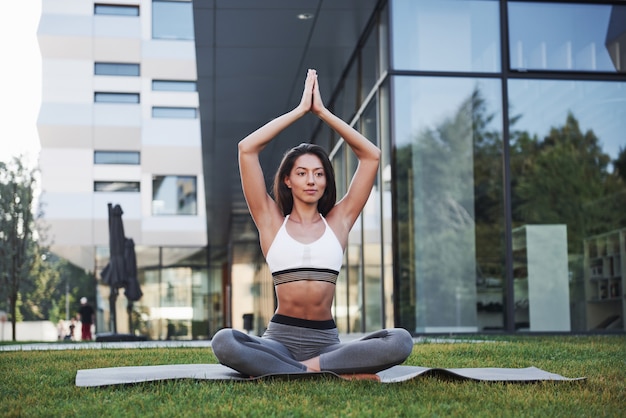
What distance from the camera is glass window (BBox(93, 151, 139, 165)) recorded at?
3934 cm

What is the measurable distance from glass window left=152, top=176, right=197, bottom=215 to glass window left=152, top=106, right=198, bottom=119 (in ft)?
13.2

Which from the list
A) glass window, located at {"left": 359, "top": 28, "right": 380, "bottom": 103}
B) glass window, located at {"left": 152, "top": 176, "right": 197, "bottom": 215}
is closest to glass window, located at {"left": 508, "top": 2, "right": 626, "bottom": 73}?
glass window, located at {"left": 359, "top": 28, "right": 380, "bottom": 103}

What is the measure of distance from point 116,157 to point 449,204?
2994 centimetres

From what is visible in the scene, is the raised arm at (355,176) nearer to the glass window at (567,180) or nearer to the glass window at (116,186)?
the glass window at (567,180)

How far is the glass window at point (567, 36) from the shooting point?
11.9 meters

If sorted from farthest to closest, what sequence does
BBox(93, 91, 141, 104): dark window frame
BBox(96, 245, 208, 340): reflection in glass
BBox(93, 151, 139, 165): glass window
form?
BBox(93, 91, 141, 104): dark window frame
BBox(93, 151, 139, 165): glass window
BBox(96, 245, 208, 340): reflection in glass

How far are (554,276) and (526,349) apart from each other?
4.69m

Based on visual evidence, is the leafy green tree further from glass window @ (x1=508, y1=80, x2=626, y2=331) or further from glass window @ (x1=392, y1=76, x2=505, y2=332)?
glass window @ (x1=392, y1=76, x2=505, y2=332)

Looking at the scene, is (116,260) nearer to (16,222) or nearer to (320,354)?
(16,222)

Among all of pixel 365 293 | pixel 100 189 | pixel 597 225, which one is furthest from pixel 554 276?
pixel 100 189

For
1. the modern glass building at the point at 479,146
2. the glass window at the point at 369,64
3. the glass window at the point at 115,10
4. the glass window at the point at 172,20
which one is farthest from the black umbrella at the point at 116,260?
the glass window at the point at 115,10

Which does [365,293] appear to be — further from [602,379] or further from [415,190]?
[602,379]

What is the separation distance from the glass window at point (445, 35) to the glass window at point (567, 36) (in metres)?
0.33

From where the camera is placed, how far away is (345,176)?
51.0 feet
